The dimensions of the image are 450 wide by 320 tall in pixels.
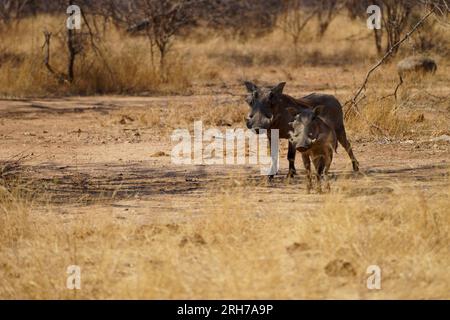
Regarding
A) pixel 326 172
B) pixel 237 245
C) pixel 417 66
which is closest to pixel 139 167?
pixel 326 172

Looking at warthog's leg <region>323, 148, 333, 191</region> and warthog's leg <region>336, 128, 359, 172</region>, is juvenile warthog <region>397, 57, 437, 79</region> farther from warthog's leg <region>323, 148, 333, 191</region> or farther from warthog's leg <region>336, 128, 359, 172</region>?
warthog's leg <region>323, 148, 333, 191</region>

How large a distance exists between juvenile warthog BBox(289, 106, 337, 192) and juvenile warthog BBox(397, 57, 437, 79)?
828cm

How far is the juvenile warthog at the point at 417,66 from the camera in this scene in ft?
52.9

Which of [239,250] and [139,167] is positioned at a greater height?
[139,167]

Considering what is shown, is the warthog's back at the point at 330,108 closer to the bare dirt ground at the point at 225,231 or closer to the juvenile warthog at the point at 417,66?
the bare dirt ground at the point at 225,231

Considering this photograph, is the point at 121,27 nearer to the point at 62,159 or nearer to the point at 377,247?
the point at 62,159

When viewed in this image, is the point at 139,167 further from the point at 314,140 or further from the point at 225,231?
the point at 225,231

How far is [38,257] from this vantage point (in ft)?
20.3

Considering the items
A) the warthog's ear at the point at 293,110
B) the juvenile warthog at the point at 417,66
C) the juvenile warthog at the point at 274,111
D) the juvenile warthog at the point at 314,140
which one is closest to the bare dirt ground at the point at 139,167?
the juvenile warthog at the point at 314,140

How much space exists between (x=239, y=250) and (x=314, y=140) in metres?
1.97

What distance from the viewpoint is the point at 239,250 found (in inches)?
244

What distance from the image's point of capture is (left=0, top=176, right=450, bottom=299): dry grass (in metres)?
5.59

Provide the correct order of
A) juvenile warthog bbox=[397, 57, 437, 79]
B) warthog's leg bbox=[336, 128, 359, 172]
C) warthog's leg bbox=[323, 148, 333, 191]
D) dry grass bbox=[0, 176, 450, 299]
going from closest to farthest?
dry grass bbox=[0, 176, 450, 299], warthog's leg bbox=[323, 148, 333, 191], warthog's leg bbox=[336, 128, 359, 172], juvenile warthog bbox=[397, 57, 437, 79]

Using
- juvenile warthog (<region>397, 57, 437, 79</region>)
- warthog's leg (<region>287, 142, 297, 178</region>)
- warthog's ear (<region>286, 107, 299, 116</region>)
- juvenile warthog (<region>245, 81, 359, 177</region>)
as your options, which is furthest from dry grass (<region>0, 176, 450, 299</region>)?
juvenile warthog (<region>397, 57, 437, 79</region>)
